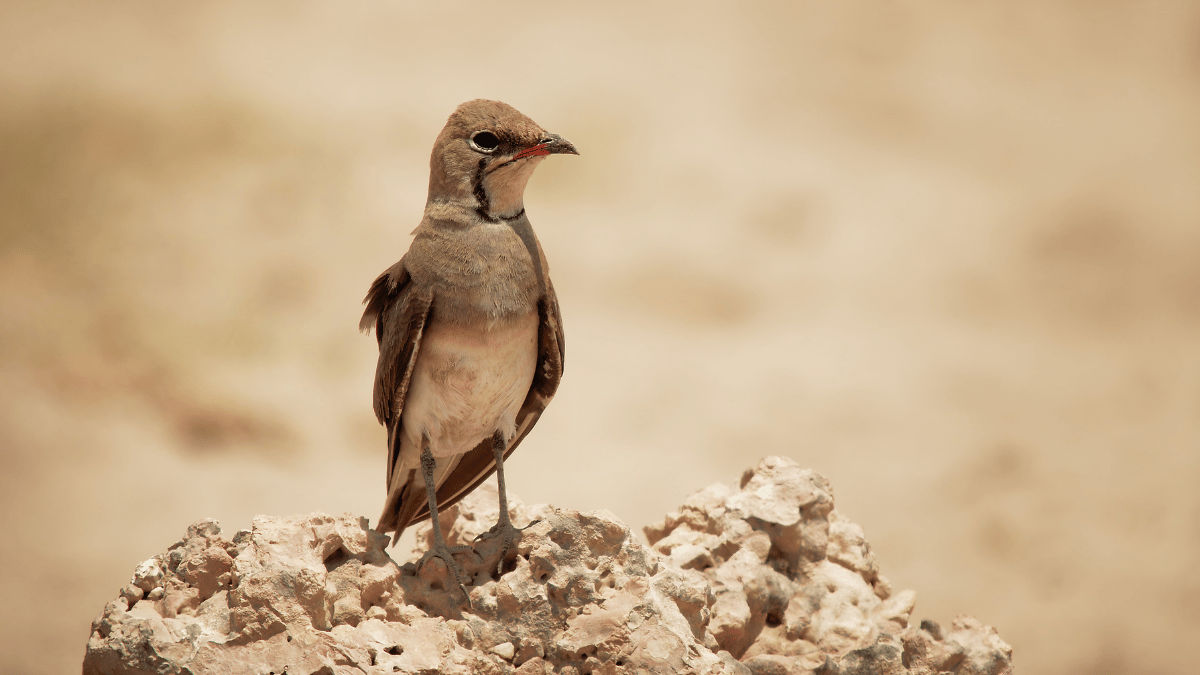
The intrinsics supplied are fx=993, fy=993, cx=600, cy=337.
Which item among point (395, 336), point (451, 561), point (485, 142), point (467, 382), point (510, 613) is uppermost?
point (485, 142)

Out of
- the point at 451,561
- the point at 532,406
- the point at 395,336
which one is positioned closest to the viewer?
the point at 451,561

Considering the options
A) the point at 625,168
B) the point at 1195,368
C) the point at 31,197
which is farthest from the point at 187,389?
the point at 1195,368

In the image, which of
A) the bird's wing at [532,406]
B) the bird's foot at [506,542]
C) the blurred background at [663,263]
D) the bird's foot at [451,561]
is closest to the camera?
the bird's foot at [451,561]

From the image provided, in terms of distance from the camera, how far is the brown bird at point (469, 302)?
503 cm

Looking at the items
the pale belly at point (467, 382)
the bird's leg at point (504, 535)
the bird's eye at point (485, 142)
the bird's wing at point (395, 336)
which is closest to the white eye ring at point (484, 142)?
the bird's eye at point (485, 142)

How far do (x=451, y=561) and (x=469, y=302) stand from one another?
128cm

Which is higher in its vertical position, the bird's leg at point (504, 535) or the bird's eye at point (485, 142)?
the bird's eye at point (485, 142)

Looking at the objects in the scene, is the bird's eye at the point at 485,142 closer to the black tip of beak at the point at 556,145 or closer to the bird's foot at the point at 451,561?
the black tip of beak at the point at 556,145

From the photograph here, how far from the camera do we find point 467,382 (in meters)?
5.20

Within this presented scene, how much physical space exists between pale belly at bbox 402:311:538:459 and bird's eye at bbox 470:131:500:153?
88 cm

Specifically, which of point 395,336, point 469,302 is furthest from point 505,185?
point 395,336

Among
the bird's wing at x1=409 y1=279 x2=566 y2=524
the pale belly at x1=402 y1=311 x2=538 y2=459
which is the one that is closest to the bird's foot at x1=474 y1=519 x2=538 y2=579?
the pale belly at x1=402 y1=311 x2=538 y2=459

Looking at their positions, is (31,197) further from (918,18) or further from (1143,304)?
(1143,304)

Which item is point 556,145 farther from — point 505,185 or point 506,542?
point 506,542
